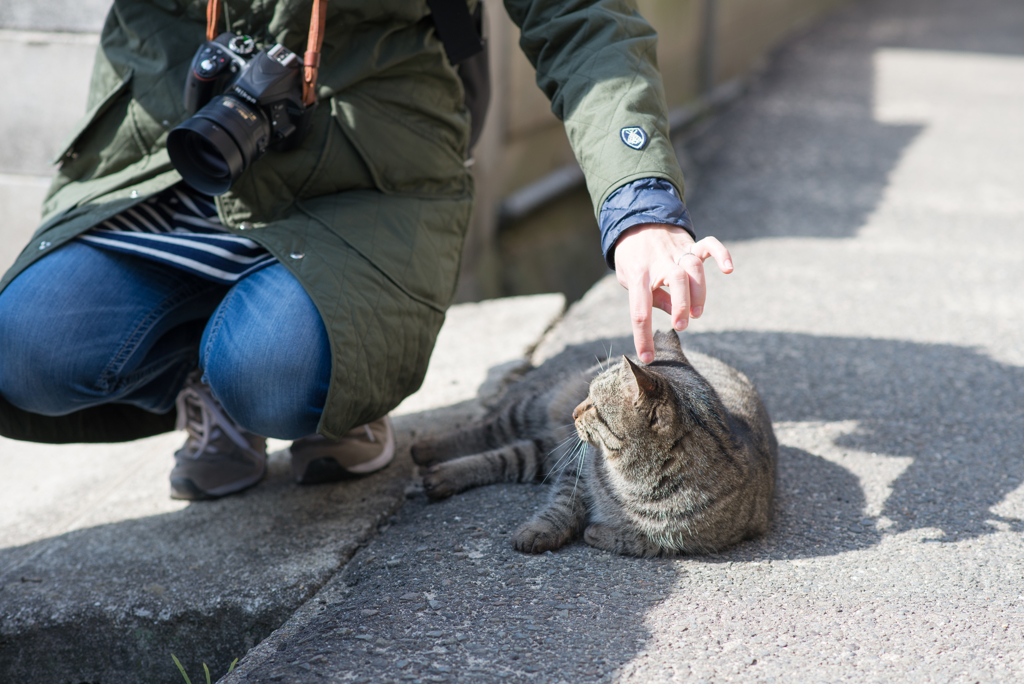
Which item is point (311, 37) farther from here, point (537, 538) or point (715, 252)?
point (537, 538)

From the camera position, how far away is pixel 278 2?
192 centimetres

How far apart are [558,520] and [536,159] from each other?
3647 millimetres

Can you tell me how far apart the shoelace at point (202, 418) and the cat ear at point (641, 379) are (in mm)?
1160

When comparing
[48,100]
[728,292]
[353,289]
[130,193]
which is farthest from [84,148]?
[728,292]

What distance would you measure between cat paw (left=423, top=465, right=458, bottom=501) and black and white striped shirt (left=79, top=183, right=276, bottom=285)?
2.21 feet

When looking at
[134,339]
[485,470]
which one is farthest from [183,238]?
[485,470]

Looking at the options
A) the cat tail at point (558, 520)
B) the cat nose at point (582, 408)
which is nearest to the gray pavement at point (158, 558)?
the cat tail at point (558, 520)

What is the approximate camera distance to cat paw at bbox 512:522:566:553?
189 cm

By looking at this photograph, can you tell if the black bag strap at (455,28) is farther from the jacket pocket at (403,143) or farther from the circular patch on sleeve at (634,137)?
the circular patch on sleeve at (634,137)

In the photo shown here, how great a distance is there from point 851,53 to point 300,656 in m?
9.21

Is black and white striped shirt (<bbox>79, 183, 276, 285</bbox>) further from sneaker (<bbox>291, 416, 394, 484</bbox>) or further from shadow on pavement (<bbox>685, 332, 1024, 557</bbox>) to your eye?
shadow on pavement (<bbox>685, 332, 1024, 557</bbox>)

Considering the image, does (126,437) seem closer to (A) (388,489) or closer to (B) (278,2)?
(A) (388,489)

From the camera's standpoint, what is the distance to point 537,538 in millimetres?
1891

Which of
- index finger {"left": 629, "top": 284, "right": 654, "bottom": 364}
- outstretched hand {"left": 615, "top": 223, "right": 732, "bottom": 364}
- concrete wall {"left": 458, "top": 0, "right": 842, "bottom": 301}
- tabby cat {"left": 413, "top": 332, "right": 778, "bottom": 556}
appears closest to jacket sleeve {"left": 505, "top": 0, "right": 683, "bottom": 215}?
outstretched hand {"left": 615, "top": 223, "right": 732, "bottom": 364}
